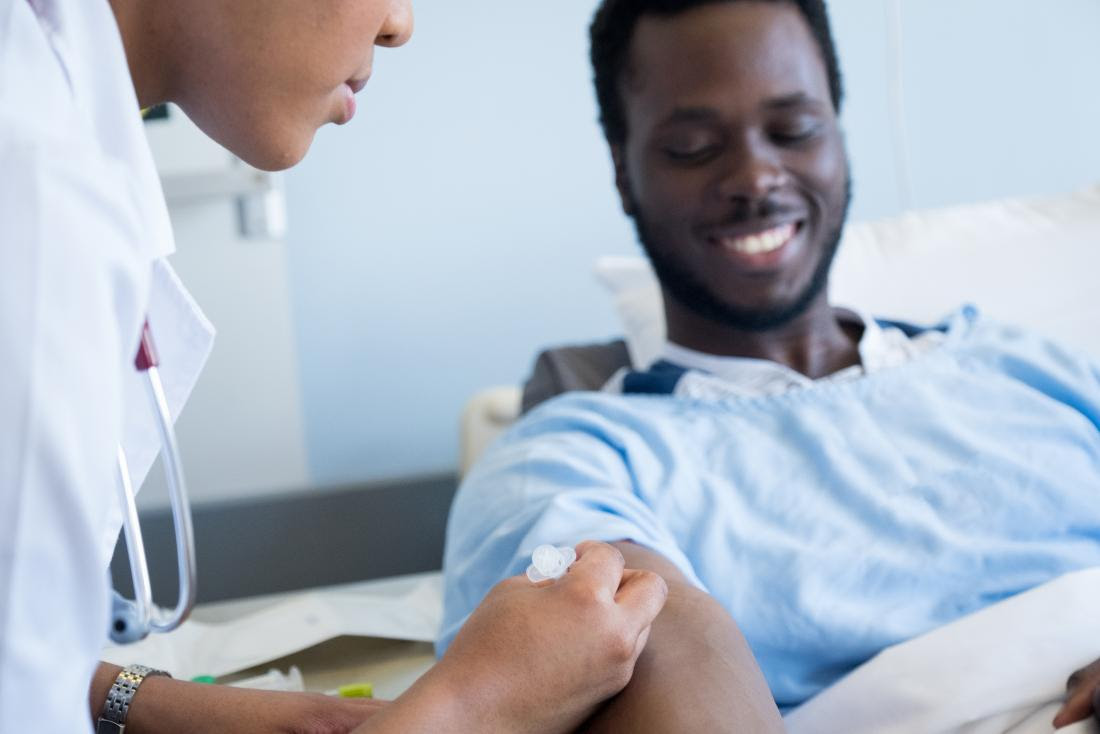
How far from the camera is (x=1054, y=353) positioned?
1263 mm

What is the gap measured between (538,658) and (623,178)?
31.6 inches

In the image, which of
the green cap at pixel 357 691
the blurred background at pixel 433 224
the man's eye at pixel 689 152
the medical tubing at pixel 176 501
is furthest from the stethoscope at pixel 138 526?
the blurred background at pixel 433 224

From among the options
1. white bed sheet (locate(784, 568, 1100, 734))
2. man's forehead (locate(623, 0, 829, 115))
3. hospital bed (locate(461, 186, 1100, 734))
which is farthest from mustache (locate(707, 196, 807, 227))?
white bed sheet (locate(784, 568, 1100, 734))

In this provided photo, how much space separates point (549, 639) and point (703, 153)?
0.70 meters

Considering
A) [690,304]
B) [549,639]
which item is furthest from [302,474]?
[549,639]

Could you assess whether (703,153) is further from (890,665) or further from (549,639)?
(549,639)

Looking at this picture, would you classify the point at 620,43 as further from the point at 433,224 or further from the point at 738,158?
the point at 433,224

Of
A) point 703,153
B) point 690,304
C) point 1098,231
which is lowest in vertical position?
point 1098,231

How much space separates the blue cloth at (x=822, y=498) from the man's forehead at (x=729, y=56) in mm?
322

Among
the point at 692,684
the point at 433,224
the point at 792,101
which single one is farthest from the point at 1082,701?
the point at 433,224

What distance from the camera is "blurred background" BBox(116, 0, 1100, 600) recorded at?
5.92ft

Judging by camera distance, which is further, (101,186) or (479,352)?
(479,352)

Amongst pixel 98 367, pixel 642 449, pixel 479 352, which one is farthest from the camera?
pixel 479 352

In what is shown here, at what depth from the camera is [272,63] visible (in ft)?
2.12
